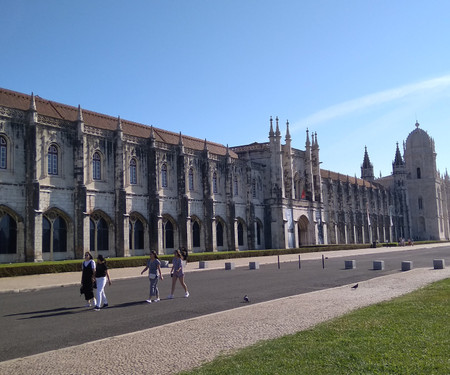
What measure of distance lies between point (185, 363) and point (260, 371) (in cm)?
136

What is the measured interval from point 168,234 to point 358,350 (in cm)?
3591

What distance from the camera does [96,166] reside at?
119 feet

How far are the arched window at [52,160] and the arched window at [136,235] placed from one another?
8.15 metres

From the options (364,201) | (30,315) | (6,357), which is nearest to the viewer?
(6,357)

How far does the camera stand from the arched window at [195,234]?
1790 inches

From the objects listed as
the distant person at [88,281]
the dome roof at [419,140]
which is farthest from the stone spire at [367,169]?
the distant person at [88,281]

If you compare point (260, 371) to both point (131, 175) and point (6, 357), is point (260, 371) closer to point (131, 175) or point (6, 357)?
point (6, 357)

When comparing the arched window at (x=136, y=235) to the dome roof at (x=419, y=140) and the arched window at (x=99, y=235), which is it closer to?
the arched window at (x=99, y=235)

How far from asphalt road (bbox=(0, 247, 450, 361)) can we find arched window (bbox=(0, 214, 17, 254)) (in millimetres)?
11639

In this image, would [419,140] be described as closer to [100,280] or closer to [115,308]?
[100,280]

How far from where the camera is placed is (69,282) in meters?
21.6

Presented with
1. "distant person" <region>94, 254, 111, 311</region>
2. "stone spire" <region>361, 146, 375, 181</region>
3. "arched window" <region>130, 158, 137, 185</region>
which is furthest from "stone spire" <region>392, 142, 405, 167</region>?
"distant person" <region>94, 254, 111, 311</region>

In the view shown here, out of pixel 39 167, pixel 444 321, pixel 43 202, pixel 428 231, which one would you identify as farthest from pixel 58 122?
pixel 428 231

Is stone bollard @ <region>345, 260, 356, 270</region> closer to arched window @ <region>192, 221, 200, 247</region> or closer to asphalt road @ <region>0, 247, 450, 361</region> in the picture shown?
asphalt road @ <region>0, 247, 450, 361</region>
